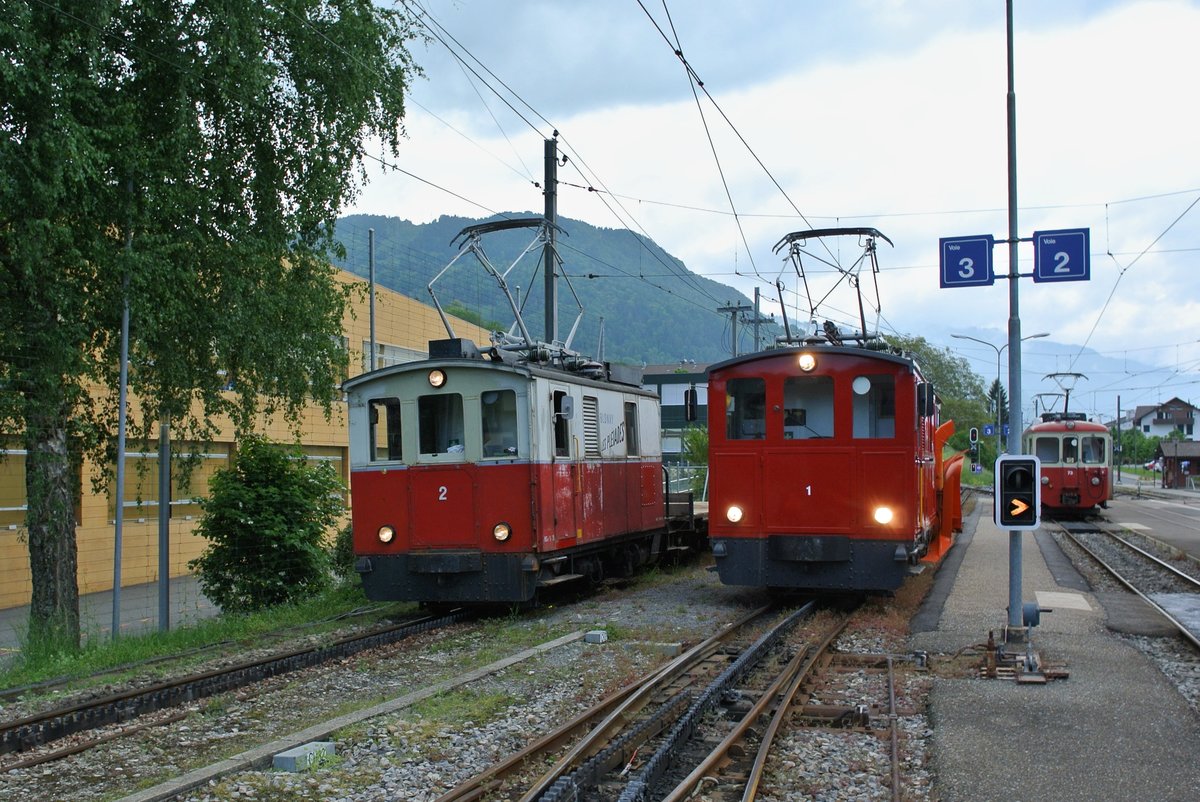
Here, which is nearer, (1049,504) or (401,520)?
(401,520)

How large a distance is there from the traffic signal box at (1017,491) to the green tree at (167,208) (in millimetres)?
8712

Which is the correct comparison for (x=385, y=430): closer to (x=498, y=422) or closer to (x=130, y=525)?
(x=498, y=422)

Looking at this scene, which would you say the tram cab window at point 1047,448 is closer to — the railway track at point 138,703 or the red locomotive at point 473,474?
the red locomotive at point 473,474

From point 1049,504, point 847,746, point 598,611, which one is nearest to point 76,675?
point 598,611

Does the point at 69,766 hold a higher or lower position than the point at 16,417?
lower

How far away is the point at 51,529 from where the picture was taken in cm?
1209

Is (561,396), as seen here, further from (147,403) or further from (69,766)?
(69,766)

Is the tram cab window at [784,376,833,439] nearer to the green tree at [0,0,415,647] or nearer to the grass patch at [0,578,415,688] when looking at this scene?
the grass patch at [0,578,415,688]

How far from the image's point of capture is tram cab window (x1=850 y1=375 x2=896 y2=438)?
12227mm

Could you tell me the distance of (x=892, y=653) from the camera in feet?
33.3

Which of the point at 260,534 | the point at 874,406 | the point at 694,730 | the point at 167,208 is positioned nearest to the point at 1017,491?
the point at 874,406

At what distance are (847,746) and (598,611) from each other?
19.8 feet

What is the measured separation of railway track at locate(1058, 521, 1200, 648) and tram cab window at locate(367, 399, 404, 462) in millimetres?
8955

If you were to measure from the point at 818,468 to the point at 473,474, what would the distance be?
4055 mm
